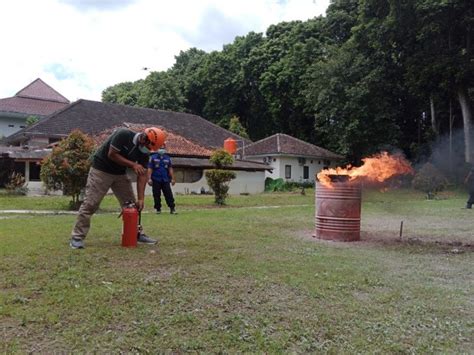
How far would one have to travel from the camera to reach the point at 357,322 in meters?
3.99

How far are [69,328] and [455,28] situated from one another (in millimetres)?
31055

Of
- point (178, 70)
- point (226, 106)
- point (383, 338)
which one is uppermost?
point (178, 70)

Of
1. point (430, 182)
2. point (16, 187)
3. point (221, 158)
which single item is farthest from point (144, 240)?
point (430, 182)

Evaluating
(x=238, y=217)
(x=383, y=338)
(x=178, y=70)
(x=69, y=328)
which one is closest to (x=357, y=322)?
(x=383, y=338)

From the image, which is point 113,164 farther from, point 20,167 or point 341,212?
point 20,167

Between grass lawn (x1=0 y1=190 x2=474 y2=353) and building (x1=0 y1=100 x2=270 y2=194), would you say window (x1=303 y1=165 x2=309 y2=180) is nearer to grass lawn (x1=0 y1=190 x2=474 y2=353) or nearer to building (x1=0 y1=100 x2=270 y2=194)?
building (x1=0 y1=100 x2=270 y2=194)

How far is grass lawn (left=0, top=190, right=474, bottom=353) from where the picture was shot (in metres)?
3.52

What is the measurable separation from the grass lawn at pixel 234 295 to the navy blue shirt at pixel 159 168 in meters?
4.41

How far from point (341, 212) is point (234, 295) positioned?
14.6 ft

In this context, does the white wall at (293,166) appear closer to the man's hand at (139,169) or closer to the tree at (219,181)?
the tree at (219,181)

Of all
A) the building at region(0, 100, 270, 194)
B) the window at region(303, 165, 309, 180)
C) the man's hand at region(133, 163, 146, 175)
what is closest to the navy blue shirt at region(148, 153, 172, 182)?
the man's hand at region(133, 163, 146, 175)

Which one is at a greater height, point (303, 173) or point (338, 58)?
point (338, 58)

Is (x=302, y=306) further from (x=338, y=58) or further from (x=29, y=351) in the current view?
(x=338, y=58)

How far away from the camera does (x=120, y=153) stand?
6941mm
